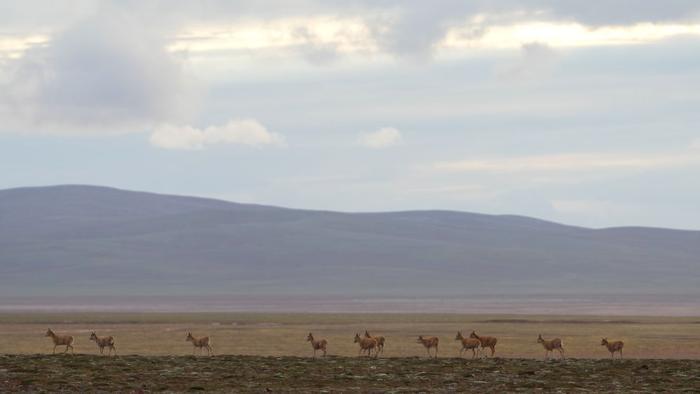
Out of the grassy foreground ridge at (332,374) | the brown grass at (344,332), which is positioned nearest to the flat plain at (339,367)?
the grassy foreground ridge at (332,374)

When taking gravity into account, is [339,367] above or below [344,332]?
below

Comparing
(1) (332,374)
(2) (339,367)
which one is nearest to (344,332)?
(2) (339,367)

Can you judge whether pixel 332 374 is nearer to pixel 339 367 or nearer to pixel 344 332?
pixel 339 367

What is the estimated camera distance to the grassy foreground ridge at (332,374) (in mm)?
30734

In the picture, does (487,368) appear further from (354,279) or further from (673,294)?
(354,279)

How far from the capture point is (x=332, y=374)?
3378cm

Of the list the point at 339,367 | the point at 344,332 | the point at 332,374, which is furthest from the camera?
the point at 344,332

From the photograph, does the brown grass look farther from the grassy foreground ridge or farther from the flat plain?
the grassy foreground ridge

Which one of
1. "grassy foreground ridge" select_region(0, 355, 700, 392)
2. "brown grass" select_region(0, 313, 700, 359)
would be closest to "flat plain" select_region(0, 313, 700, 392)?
"grassy foreground ridge" select_region(0, 355, 700, 392)

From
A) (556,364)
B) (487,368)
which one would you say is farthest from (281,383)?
(556,364)

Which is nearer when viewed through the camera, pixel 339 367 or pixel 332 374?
pixel 332 374

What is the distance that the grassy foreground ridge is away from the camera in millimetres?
30734

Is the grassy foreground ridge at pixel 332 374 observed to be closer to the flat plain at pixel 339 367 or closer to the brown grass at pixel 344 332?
the flat plain at pixel 339 367

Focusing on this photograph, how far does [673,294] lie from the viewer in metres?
156
